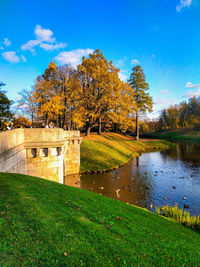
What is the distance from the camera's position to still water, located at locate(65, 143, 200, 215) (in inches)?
578

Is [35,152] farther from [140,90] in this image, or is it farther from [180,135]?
[180,135]

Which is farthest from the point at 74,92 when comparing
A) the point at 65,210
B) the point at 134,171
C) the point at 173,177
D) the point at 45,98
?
the point at 65,210

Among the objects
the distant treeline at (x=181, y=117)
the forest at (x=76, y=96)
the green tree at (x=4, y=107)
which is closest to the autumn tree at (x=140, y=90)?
the forest at (x=76, y=96)

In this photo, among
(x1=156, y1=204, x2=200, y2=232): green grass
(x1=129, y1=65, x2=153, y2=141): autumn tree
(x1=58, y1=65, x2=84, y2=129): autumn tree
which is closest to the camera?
(x1=156, y1=204, x2=200, y2=232): green grass

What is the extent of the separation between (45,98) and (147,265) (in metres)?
23.7

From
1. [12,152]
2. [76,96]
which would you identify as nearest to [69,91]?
[76,96]

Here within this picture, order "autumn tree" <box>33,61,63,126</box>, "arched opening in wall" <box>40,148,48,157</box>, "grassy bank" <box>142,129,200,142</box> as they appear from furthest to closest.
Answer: "grassy bank" <box>142,129,200,142</box>, "autumn tree" <box>33,61,63,126</box>, "arched opening in wall" <box>40,148,48,157</box>

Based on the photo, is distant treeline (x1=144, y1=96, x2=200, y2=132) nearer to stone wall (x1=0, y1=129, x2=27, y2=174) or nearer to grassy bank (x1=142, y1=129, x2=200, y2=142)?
grassy bank (x1=142, y1=129, x2=200, y2=142)

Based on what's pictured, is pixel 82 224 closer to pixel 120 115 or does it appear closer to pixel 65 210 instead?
pixel 65 210

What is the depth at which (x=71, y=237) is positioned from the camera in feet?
14.5

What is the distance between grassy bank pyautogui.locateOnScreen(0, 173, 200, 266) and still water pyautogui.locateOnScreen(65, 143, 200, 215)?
7.98 meters

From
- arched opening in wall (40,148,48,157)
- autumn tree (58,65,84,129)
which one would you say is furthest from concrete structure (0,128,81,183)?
autumn tree (58,65,84,129)

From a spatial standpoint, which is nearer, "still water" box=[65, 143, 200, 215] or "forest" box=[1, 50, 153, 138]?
"still water" box=[65, 143, 200, 215]

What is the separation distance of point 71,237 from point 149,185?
1572cm
